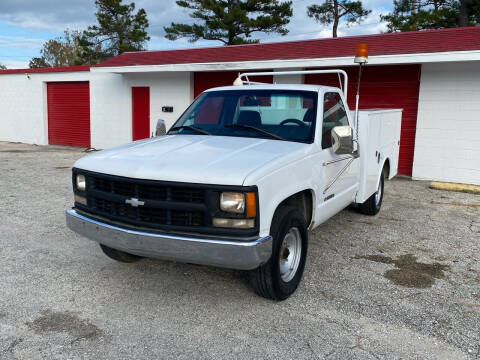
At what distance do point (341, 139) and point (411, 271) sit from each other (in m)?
1.68

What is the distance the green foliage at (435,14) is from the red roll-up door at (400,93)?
16193 mm

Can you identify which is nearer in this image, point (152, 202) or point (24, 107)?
point (152, 202)

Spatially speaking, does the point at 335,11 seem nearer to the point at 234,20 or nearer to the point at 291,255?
the point at 234,20

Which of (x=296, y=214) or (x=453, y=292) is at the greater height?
(x=296, y=214)

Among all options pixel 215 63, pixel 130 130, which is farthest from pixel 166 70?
pixel 130 130

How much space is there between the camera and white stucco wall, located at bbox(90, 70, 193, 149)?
15570 mm

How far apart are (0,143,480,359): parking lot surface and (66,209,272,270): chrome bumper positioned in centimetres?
58

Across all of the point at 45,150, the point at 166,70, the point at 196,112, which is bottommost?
the point at 45,150

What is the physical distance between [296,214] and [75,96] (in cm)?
1673

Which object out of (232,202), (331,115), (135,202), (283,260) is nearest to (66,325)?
(135,202)

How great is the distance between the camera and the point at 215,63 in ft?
44.5

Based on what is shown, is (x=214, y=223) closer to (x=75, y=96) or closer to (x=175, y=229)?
(x=175, y=229)

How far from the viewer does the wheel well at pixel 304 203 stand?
4219mm

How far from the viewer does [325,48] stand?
13.1m
